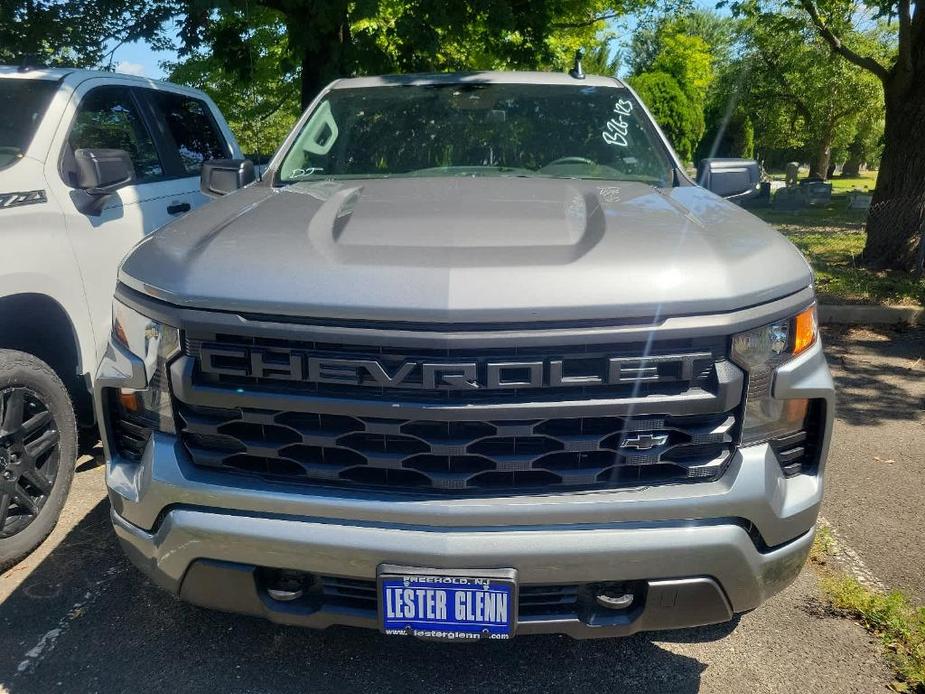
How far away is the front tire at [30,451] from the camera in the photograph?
3045mm

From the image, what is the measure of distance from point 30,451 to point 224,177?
145 centimetres

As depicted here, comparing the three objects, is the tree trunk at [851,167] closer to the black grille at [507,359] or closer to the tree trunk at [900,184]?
the tree trunk at [900,184]

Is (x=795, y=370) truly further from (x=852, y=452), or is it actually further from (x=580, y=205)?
(x=852, y=452)

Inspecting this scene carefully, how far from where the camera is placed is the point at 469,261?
206 centimetres

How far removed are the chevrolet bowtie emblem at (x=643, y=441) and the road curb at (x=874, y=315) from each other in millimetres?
5941

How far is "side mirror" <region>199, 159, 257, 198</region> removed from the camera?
11.5 ft

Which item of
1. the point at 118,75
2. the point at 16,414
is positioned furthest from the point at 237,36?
the point at 16,414

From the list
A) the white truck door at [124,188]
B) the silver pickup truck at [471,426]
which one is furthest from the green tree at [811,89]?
the silver pickup truck at [471,426]

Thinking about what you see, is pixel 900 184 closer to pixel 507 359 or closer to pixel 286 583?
pixel 507 359

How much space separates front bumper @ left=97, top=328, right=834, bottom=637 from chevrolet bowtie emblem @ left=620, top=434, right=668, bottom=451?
12cm

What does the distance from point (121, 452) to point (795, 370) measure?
6.63 feet

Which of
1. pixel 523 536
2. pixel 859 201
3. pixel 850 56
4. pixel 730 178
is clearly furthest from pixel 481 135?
pixel 859 201

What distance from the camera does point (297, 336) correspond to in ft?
6.63

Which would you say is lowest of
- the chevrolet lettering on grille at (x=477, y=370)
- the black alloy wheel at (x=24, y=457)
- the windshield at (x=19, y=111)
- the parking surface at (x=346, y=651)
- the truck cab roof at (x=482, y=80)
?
the parking surface at (x=346, y=651)
